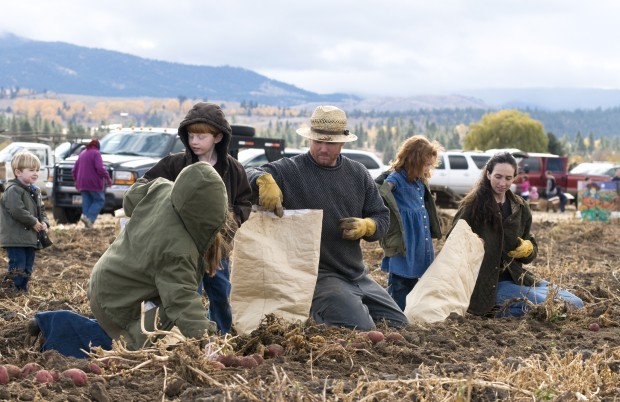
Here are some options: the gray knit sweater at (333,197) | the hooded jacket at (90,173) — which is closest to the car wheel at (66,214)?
the hooded jacket at (90,173)

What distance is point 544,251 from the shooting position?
46.4 ft

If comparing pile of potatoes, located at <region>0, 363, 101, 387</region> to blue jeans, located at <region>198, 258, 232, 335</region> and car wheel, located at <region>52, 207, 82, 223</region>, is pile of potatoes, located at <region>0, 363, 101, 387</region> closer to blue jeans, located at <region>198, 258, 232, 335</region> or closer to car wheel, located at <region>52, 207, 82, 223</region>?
blue jeans, located at <region>198, 258, 232, 335</region>

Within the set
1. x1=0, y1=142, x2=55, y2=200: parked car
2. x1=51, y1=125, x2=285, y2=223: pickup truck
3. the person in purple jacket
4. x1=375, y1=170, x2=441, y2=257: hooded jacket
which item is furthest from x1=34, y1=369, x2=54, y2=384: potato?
x1=0, y1=142, x2=55, y2=200: parked car

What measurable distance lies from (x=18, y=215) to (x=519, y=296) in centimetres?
412

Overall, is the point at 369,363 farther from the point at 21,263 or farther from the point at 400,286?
the point at 21,263

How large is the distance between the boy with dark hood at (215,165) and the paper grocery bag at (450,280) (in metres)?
1.68

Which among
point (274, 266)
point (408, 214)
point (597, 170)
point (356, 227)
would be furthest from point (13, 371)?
point (597, 170)

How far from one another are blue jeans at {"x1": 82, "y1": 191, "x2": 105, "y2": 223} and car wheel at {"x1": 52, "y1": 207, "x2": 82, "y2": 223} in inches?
80.7

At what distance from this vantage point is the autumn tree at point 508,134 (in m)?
63.5

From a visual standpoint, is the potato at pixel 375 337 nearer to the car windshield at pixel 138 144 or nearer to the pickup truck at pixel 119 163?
the pickup truck at pixel 119 163

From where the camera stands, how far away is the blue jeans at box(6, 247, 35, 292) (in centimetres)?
895

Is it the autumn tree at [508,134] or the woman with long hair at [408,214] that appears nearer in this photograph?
the woman with long hair at [408,214]

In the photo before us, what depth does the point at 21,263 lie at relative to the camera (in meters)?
9.06

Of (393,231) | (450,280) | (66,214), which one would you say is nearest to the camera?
(450,280)
